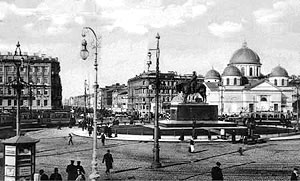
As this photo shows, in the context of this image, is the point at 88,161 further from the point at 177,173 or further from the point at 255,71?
the point at 255,71

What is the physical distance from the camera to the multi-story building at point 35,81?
93688 millimetres

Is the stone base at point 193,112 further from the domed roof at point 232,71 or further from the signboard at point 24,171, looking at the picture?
the domed roof at point 232,71

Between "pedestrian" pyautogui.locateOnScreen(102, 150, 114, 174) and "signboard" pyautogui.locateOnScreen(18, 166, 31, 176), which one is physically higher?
"signboard" pyautogui.locateOnScreen(18, 166, 31, 176)

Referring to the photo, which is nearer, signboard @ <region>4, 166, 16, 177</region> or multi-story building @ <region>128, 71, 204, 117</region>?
signboard @ <region>4, 166, 16, 177</region>

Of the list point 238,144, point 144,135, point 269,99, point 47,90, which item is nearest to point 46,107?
point 47,90

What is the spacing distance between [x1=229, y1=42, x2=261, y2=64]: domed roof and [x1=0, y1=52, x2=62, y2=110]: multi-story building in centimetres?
4624

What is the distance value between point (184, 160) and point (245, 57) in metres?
91.5

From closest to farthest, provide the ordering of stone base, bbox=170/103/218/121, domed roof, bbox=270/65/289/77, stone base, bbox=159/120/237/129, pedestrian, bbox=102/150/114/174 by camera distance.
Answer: pedestrian, bbox=102/150/114/174 < stone base, bbox=159/120/237/129 < stone base, bbox=170/103/218/121 < domed roof, bbox=270/65/289/77

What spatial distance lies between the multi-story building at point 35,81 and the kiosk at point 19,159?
80.0 metres

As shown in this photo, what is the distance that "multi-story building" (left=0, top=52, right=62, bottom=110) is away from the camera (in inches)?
3688

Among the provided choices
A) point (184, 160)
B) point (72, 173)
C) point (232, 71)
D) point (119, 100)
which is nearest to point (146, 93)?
point (232, 71)

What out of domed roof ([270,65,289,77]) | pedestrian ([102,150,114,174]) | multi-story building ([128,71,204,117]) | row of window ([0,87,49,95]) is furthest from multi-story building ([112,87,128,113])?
pedestrian ([102,150,114,174])

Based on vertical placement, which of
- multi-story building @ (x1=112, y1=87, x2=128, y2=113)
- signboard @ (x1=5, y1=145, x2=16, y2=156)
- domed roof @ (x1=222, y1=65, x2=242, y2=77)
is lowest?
signboard @ (x1=5, y1=145, x2=16, y2=156)

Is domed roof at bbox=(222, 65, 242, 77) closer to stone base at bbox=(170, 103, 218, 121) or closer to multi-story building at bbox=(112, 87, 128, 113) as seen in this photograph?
multi-story building at bbox=(112, 87, 128, 113)
